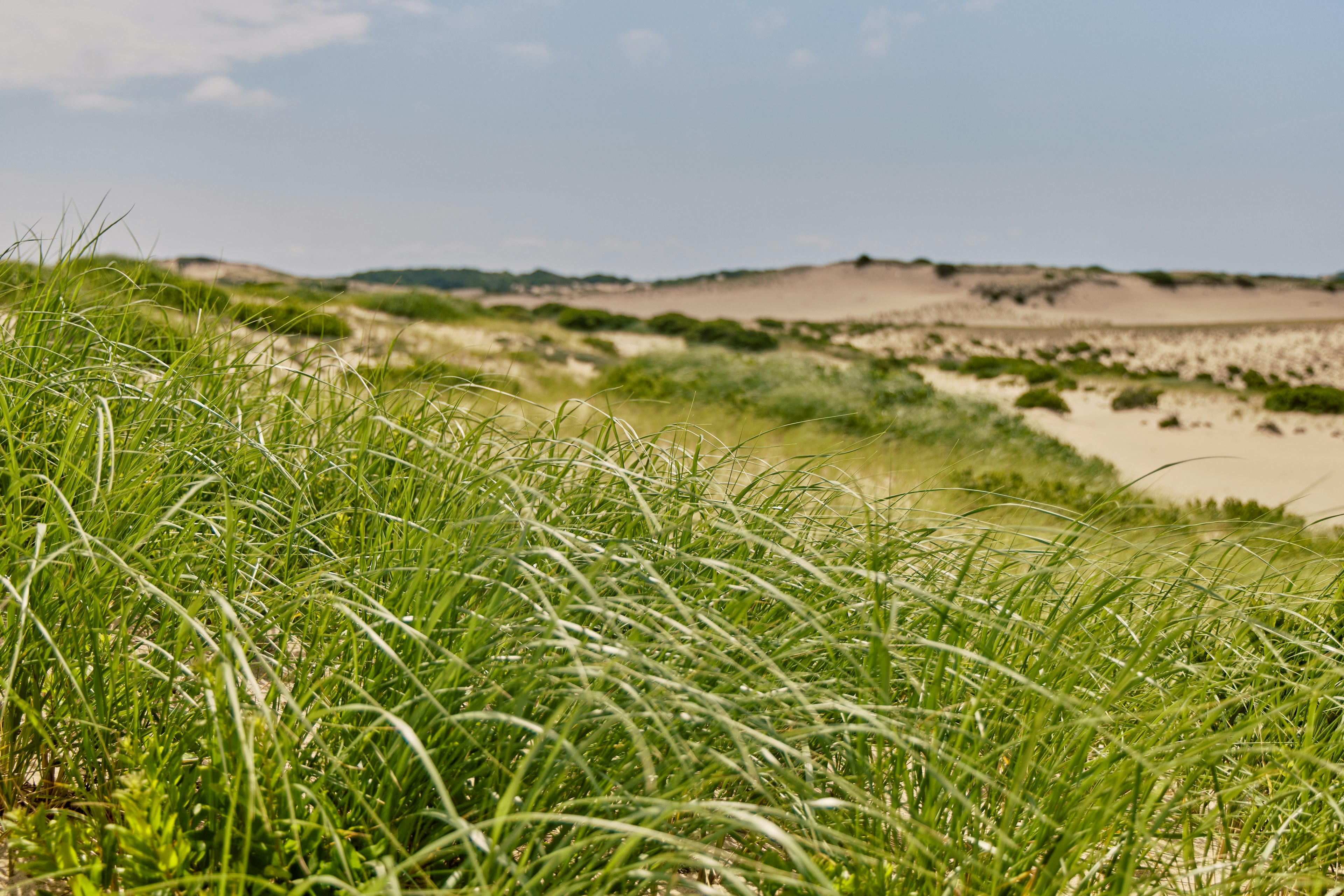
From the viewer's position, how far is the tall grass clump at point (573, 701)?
1.40 m

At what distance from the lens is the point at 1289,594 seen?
2.25 m

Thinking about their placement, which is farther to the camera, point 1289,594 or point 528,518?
point 1289,594

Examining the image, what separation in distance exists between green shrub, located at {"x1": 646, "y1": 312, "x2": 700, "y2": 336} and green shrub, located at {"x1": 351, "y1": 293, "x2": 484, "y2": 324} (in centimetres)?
717

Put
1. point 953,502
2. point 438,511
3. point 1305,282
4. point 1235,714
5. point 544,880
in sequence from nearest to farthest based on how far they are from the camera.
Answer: point 544,880 → point 438,511 → point 1235,714 → point 953,502 → point 1305,282

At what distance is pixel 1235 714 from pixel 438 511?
2452mm

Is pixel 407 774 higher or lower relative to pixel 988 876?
higher

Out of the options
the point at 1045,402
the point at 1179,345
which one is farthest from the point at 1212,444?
the point at 1179,345

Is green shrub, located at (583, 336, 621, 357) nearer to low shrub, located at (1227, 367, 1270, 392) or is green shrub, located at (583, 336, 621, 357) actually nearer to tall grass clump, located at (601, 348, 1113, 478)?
tall grass clump, located at (601, 348, 1113, 478)

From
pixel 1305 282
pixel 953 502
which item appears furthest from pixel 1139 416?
pixel 1305 282

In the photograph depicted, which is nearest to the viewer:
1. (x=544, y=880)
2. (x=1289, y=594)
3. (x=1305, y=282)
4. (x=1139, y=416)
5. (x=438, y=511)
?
(x=544, y=880)

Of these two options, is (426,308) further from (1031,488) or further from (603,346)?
(1031,488)

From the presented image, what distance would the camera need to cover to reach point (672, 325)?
33.0 m

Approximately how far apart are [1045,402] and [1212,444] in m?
4.29

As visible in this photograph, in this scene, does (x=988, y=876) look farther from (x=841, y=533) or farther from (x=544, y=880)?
(x=841, y=533)
